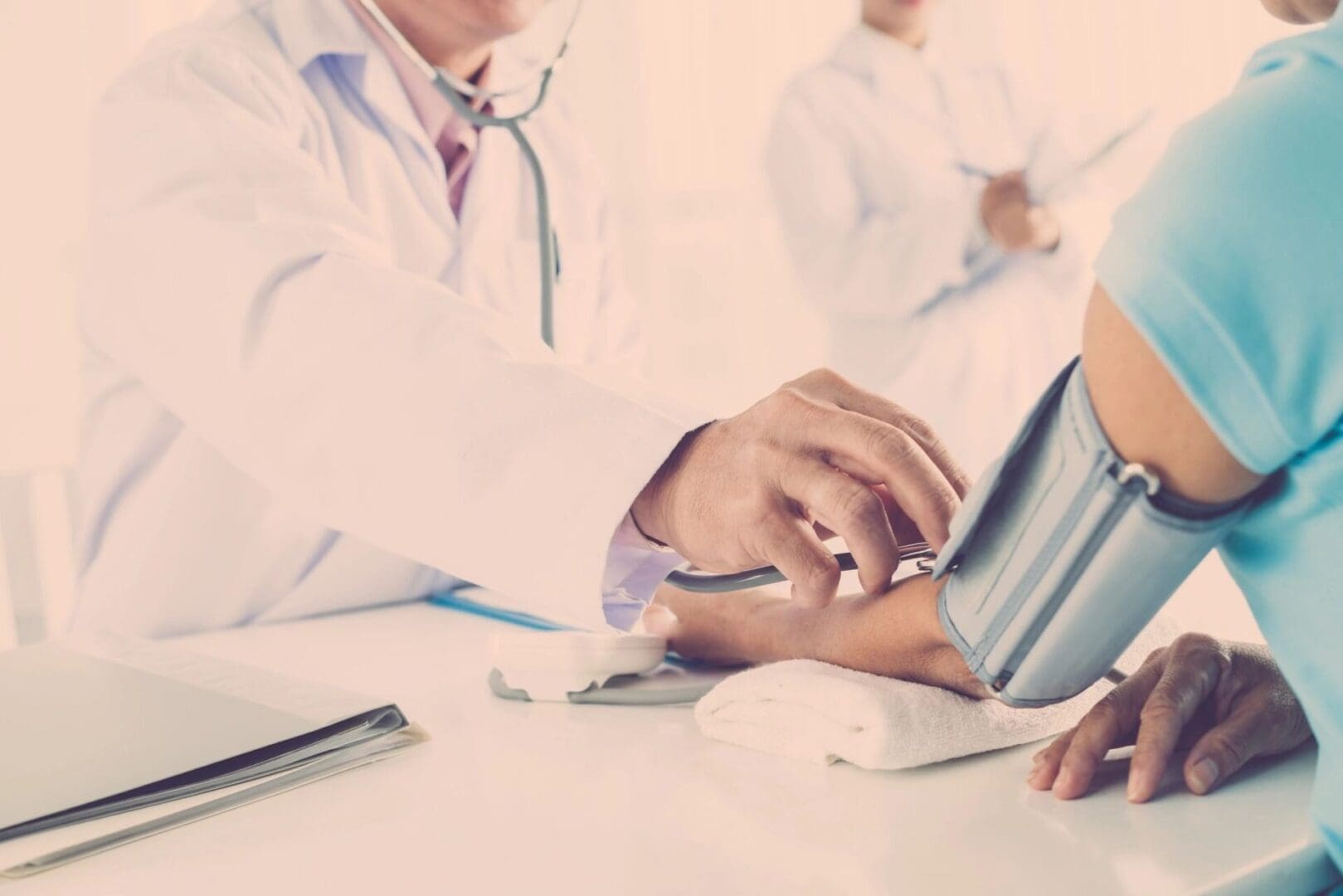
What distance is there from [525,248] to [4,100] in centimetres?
135

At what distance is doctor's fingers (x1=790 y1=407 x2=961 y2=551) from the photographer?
0.62 m

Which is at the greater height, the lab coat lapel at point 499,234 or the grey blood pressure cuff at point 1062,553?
the grey blood pressure cuff at point 1062,553

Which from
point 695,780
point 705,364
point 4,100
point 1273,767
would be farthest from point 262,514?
point 705,364

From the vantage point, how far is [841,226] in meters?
2.61

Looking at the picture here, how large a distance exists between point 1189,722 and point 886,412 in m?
0.24

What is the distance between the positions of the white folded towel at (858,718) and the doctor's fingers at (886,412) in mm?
121

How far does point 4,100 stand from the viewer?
2.05m

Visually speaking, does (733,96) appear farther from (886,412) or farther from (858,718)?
(858,718)

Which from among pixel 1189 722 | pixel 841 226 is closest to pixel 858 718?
pixel 1189 722

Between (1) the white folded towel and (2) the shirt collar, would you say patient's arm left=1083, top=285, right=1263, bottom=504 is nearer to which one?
(1) the white folded towel

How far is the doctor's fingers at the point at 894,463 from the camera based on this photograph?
62cm

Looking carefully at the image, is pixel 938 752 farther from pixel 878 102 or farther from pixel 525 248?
pixel 878 102

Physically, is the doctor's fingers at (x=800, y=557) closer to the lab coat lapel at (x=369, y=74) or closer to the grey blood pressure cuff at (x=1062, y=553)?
the grey blood pressure cuff at (x=1062, y=553)

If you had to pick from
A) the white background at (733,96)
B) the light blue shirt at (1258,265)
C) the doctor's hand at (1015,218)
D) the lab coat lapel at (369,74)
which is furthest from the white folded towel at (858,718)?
the white background at (733,96)
